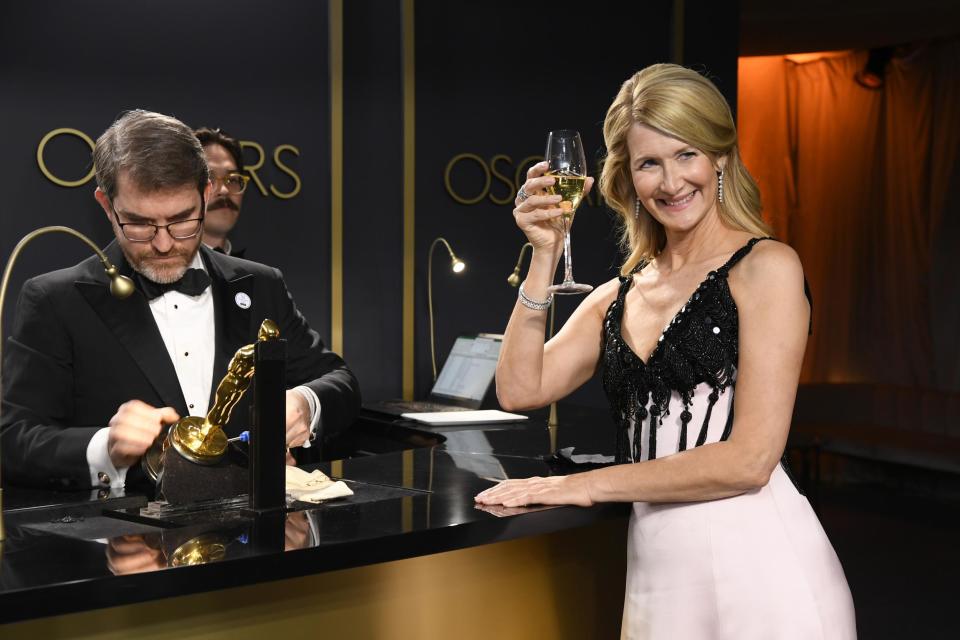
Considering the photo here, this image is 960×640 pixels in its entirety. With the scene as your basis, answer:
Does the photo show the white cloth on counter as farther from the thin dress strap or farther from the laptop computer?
the laptop computer

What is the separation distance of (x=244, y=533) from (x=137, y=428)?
1.48 ft

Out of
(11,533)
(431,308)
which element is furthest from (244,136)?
(11,533)

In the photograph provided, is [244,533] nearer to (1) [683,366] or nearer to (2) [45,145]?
(1) [683,366]

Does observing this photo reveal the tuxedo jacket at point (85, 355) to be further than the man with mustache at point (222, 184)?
No

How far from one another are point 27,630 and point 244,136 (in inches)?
136

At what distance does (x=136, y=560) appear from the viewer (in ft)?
6.24

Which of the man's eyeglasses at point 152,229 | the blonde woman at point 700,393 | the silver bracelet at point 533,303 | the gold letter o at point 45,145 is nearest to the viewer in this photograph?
the blonde woman at point 700,393

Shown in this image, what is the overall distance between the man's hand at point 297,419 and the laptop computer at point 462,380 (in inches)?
65.4

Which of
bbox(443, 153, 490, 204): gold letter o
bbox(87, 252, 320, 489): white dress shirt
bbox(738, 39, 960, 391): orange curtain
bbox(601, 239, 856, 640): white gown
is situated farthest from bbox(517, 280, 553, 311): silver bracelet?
bbox(738, 39, 960, 391): orange curtain

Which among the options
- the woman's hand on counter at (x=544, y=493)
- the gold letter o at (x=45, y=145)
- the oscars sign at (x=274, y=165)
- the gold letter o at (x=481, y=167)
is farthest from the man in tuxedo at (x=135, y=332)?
the gold letter o at (x=481, y=167)

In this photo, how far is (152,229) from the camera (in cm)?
290

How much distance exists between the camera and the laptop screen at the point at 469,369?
487 cm

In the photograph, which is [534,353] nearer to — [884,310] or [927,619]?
[927,619]

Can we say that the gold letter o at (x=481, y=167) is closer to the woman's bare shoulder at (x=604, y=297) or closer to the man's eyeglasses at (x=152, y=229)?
the man's eyeglasses at (x=152, y=229)
